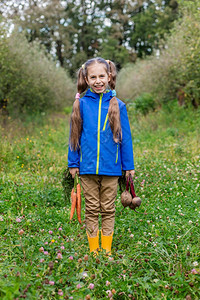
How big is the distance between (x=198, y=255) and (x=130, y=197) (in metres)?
0.87

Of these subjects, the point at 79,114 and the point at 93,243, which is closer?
the point at 79,114

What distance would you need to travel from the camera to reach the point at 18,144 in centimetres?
834

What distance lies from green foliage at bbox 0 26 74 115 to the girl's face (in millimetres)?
8448

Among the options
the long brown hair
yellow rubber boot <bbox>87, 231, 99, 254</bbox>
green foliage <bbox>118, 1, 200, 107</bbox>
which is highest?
green foliage <bbox>118, 1, 200, 107</bbox>

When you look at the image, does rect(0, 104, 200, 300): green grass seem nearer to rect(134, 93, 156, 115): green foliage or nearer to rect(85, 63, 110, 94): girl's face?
rect(85, 63, 110, 94): girl's face

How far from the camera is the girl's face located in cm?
323

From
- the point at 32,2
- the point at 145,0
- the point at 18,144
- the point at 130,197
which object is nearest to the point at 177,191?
the point at 130,197

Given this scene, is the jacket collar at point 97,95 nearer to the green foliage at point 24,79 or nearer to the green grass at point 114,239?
the green grass at point 114,239

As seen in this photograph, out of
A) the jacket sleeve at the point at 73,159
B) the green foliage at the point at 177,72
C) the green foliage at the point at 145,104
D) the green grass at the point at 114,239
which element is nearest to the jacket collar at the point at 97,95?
the jacket sleeve at the point at 73,159

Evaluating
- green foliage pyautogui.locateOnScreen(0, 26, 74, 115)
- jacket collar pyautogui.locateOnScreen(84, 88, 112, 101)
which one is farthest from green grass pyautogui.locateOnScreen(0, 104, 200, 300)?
green foliage pyautogui.locateOnScreen(0, 26, 74, 115)

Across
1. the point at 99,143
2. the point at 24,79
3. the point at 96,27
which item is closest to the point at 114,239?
the point at 99,143

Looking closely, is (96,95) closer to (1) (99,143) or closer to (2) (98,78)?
(2) (98,78)

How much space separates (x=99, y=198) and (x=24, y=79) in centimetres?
1115

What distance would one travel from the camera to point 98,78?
323 centimetres
